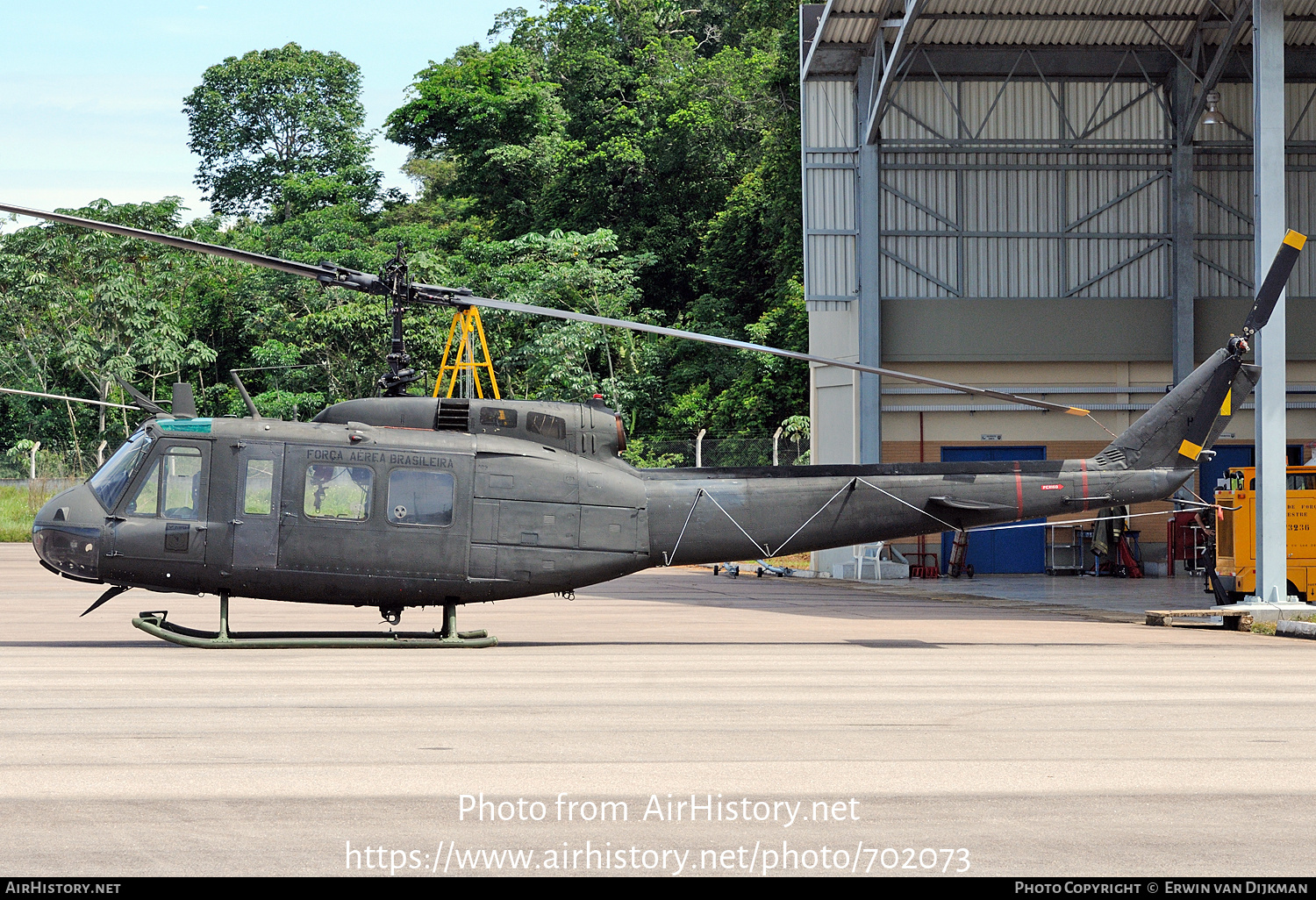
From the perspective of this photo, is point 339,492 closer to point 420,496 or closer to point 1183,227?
point 420,496

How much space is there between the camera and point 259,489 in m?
12.1

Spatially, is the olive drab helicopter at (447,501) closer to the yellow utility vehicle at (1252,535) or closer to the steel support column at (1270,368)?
the steel support column at (1270,368)

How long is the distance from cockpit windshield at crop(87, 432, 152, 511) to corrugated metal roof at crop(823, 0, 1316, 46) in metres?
16.7

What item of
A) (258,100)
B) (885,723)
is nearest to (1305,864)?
(885,723)

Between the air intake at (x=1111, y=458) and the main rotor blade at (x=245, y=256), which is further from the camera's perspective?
the air intake at (x=1111, y=458)

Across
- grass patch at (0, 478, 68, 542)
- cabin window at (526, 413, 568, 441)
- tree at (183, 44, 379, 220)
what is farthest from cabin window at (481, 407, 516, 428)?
tree at (183, 44, 379, 220)

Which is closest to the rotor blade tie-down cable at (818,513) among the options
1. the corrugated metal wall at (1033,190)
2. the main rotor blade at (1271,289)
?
the main rotor blade at (1271,289)

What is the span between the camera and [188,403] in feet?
40.9

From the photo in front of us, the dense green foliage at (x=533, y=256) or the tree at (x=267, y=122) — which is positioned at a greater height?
the tree at (x=267, y=122)

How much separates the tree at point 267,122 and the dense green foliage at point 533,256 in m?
7.46

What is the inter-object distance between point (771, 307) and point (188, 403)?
3357cm

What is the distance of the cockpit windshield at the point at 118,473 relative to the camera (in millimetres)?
12016

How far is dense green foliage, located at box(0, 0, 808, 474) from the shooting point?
4178 centimetres

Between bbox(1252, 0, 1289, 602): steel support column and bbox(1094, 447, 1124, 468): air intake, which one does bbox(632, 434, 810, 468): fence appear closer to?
bbox(1252, 0, 1289, 602): steel support column
